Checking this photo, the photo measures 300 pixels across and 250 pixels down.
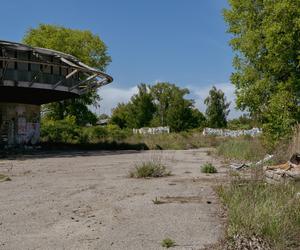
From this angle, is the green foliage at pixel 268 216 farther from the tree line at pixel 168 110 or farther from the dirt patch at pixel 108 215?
the tree line at pixel 168 110

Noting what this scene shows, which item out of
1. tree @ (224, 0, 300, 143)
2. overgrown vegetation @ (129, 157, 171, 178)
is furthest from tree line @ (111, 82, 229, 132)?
overgrown vegetation @ (129, 157, 171, 178)

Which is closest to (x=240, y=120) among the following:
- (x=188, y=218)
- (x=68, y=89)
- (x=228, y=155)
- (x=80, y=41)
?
(x=80, y=41)

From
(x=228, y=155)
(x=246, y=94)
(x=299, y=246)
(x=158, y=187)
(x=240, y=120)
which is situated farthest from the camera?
(x=240, y=120)

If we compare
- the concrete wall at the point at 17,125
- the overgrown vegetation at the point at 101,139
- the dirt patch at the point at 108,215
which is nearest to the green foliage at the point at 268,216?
the dirt patch at the point at 108,215

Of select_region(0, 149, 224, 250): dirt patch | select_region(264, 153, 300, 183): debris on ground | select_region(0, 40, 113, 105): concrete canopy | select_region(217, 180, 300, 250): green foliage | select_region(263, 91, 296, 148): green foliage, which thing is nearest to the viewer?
select_region(217, 180, 300, 250): green foliage

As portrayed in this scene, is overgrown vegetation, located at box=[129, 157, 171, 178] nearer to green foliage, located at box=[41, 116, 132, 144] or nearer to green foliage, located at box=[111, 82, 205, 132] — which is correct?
green foliage, located at box=[41, 116, 132, 144]

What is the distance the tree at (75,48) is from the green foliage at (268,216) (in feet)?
176

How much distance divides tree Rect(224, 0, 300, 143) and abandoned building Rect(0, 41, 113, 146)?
46.4ft

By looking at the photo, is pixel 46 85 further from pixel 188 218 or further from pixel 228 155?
pixel 188 218

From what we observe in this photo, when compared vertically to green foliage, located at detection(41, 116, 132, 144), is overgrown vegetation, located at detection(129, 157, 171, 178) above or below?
below

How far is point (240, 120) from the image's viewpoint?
8094cm

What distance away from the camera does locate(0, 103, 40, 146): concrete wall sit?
38.1m

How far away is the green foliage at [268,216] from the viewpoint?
6.21m

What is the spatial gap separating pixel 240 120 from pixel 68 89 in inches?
1973
